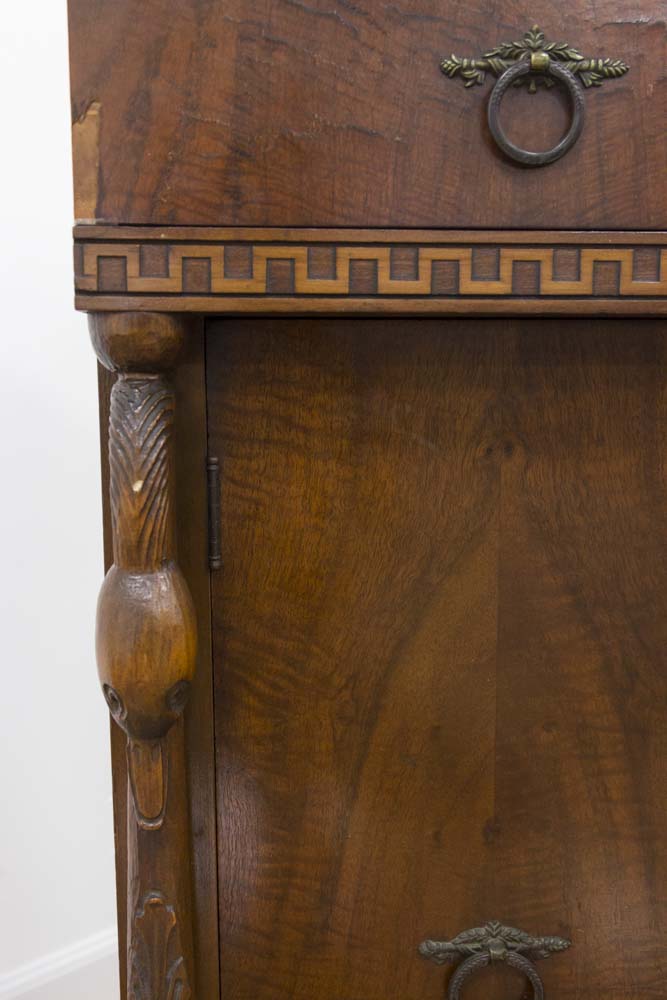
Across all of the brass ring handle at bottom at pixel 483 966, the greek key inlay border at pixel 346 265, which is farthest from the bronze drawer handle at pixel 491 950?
the greek key inlay border at pixel 346 265

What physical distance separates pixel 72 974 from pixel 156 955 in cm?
57

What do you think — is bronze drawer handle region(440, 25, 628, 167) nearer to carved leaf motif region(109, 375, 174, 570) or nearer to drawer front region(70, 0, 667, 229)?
drawer front region(70, 0, 667, 229)

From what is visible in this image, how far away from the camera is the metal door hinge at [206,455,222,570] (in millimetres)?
619

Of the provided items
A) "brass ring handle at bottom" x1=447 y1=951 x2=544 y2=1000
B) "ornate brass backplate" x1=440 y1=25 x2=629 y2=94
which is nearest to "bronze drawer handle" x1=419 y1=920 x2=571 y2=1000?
"brass ring handle at bottom" x1=447 y1=951 x2=544 y2=1000

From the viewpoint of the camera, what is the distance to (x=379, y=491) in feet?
2.06

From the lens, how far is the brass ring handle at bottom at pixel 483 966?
2.14 ft

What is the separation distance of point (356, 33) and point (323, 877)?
518mm

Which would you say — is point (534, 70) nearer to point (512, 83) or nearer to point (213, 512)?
point (512, 83)

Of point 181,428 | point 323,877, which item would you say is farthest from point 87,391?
point 323,877

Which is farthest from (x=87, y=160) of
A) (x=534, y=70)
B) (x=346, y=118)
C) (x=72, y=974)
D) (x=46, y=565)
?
(x=72, y=974)

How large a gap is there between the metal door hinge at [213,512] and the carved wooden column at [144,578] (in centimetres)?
5

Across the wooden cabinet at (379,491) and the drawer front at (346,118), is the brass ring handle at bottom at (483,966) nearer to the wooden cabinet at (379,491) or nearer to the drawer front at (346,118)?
the wooden cabinet at (379,491)

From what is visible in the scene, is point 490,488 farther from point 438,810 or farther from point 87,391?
point 87,391

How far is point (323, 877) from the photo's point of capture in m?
0.66
